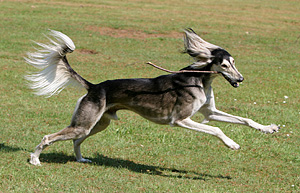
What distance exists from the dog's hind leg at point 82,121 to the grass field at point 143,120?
392mm

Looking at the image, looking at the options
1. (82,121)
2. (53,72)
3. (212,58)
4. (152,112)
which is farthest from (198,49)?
(53,72)

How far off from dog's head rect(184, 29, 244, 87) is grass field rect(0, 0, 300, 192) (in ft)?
5.58

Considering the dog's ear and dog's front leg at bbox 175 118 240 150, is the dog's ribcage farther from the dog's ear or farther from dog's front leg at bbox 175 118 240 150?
the dog's ear

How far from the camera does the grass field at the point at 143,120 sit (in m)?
6.87

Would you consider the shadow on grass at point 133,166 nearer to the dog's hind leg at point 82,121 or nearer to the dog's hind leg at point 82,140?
the dog's hind leg at point 82,140

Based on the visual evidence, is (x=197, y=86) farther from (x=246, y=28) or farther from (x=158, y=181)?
(x=246, y=28)

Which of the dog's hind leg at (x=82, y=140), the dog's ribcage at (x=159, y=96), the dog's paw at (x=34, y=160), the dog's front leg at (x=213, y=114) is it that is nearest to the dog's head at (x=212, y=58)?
the dog's ribcage at (x=159, y=96)

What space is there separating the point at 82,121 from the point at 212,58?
7.61 feet

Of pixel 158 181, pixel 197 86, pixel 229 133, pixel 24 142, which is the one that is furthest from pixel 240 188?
pixel 24 142

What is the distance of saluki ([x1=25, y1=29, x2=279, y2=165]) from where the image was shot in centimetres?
704

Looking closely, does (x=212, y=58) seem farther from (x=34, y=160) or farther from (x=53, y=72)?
(x=34, y=160)

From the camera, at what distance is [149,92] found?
7.26m

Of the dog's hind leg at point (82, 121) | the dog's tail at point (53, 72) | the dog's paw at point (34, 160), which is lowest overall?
the dog's paw at point (34, 160)

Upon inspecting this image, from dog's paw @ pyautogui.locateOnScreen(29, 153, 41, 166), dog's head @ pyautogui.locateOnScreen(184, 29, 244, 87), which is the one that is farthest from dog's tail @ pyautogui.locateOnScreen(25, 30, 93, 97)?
dog's head @ pyautogui.locateOnScreen(184, 29, 244, 87)
